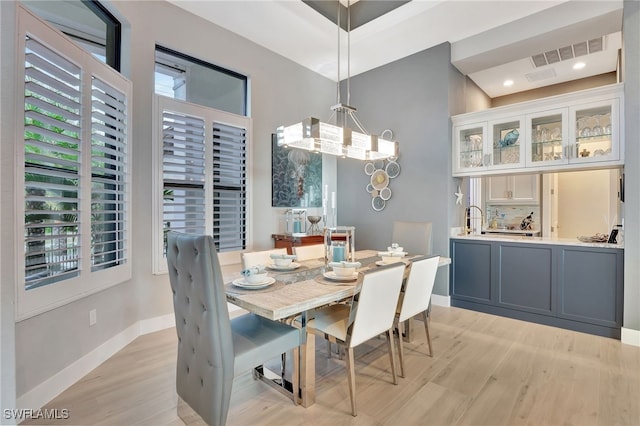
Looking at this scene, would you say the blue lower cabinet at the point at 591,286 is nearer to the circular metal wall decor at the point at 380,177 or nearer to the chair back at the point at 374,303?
the circular metal wall decor at the point at 380,177

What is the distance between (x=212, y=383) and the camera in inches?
62.7

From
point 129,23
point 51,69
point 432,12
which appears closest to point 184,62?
point 129,23

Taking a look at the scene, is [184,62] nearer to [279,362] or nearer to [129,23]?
[129,23]

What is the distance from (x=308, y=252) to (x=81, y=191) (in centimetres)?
188

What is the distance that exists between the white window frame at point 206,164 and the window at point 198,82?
20 centimetres

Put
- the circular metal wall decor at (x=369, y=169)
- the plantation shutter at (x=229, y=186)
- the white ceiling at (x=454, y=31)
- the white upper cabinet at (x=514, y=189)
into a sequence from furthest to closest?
the white upper cabinet at (x=514, y=189)
the circular metal wall decor at (x=369, y=169)
the plantation shutter at (x=229, y=186)
the white ceiling at (x=454, y=31)

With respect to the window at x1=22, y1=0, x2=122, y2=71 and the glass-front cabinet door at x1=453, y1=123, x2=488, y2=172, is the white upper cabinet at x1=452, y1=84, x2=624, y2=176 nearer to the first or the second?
the glass-front cabinet door at x1=453, y1=123, x2=488, y2=172

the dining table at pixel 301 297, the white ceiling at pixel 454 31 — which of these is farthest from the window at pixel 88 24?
the dining table at pixel 301 297

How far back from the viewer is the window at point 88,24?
228 centimetres

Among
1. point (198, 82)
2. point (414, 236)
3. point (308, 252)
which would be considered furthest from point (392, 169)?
point (198, 82)

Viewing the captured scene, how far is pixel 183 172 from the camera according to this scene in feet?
10.7

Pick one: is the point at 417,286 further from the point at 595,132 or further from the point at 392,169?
the point at 595,132

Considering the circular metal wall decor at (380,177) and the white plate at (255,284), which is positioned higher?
the circular metal wall decor at (380,177)

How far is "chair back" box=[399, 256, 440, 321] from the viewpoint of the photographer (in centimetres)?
226
